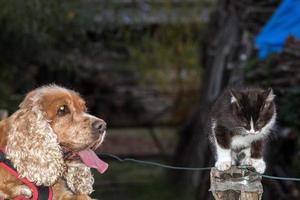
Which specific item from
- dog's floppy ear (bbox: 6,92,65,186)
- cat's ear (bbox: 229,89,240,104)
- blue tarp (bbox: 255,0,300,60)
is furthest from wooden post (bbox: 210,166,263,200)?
blue tarp (bbox: 255,0,300,60)

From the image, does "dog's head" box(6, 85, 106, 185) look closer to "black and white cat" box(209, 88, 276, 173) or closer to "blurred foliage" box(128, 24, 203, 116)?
"black and white cat" box(209, 88, 276, 173)

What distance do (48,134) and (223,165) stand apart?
116 cm

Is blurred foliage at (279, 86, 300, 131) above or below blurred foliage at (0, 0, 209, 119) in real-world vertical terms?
below

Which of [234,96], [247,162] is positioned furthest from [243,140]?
[234,96]

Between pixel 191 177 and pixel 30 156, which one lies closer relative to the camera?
pixel 30 156

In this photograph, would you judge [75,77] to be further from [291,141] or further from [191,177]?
[291,141]

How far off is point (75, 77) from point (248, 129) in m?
9.69

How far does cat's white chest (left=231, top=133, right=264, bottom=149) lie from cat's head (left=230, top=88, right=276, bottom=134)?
6 centimetres

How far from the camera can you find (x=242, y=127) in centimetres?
493

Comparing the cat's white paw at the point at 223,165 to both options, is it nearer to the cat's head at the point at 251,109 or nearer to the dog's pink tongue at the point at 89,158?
the cat's head at the point at 251,109

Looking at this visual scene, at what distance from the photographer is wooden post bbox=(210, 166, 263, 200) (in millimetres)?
4543

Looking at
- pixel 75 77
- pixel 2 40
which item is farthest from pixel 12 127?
pixel 75 77

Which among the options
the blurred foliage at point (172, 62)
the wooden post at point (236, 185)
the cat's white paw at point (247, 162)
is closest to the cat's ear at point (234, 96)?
the cat's white paw at point (247, 162)

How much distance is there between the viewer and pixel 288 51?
A: 8695mm
